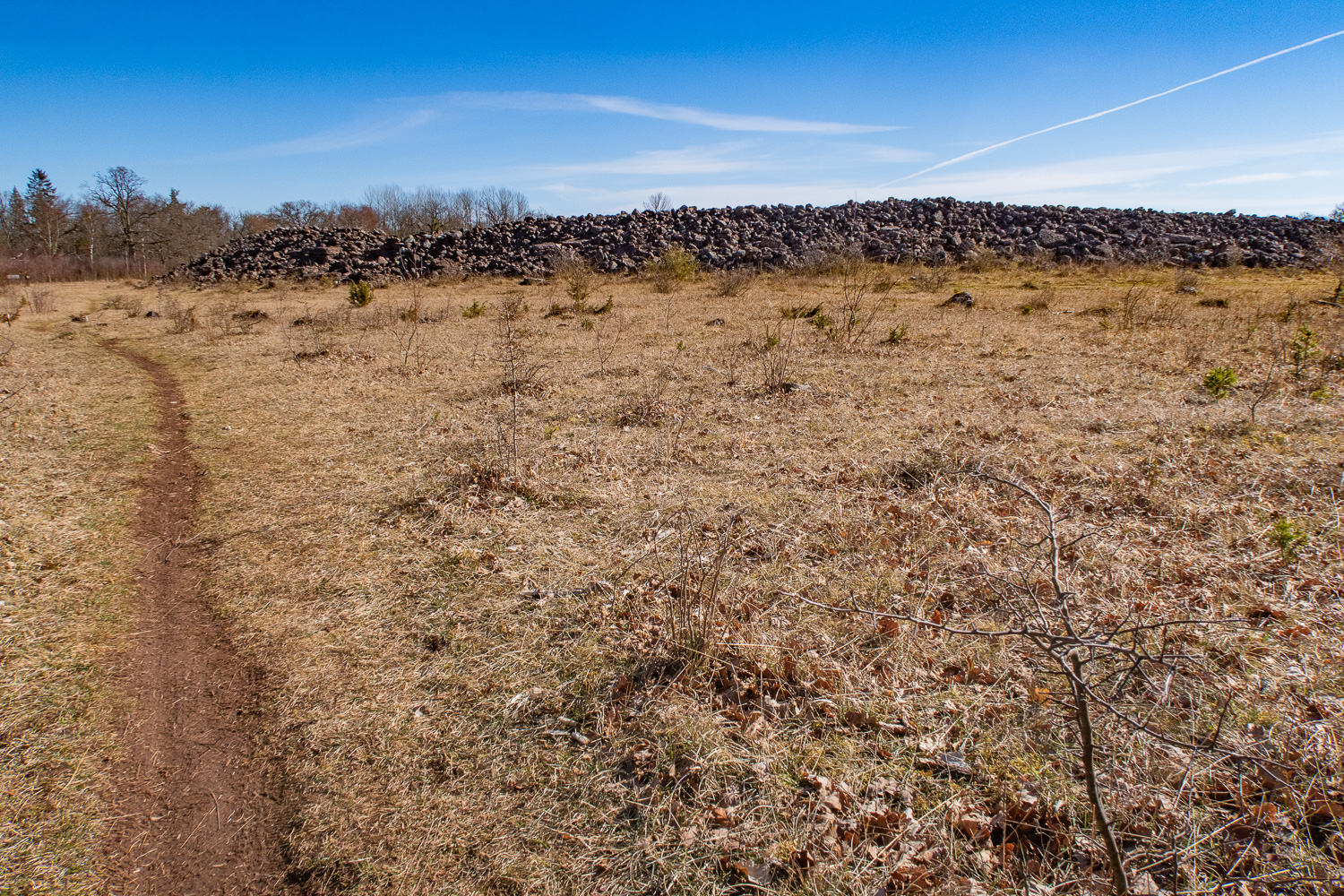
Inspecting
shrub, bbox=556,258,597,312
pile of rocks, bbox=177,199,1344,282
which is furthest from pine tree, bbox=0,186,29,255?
shrub, bbox=556,258,597,312

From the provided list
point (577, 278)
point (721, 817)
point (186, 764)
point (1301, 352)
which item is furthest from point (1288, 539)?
point (577, 278)

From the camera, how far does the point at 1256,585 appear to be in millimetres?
3672

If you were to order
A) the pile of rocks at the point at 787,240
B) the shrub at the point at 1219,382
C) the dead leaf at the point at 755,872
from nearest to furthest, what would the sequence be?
the dead leaf at the point at 755,872, the shrub at the point at 1219,382, the pile of rocks at the point at 787,240

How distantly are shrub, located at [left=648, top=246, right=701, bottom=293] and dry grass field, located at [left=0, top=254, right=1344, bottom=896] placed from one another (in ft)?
42.3

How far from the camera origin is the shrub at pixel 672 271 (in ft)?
68.4

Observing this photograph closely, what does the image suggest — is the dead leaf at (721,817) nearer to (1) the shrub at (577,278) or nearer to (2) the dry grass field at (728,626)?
(2) the dry grass field at (728,626)

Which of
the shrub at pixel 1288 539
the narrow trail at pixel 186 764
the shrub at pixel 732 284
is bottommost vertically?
the narrow trail at pixel 186 764

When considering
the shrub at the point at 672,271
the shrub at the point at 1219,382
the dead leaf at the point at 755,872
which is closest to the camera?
the dead leaf at the point at 755,872

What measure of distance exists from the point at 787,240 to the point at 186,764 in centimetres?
3035

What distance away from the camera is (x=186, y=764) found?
9.45ft

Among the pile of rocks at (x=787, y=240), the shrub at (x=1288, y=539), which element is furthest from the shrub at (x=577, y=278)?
the shrub at (x=1288, y=539)

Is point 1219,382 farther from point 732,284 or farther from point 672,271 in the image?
point 672,271

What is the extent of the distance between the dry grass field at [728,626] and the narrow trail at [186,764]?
0.33 ft

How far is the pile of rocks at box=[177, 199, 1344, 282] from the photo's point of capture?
2636cm
